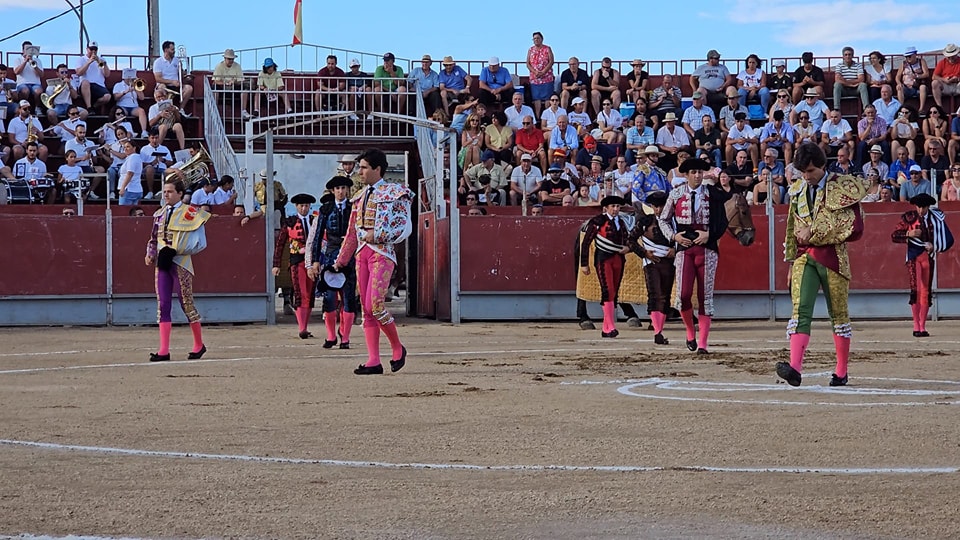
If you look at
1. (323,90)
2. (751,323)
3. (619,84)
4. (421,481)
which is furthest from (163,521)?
(619,84)

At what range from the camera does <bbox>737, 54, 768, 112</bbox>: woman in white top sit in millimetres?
24859

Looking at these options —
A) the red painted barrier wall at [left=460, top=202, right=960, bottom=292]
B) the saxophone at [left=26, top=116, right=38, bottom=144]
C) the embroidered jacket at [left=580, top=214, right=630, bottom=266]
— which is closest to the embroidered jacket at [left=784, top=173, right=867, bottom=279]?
the embroidered jacket at [left=580, top=214, right=630, bottom=266]

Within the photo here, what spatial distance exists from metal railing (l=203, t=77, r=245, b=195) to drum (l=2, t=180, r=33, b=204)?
291 cm

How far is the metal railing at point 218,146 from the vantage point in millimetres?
21766

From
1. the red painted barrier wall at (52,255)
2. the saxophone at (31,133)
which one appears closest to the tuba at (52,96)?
the saxophone at (31,133)

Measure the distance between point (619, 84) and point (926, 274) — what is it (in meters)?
10.2

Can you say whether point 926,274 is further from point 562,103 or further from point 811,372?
point 562,103

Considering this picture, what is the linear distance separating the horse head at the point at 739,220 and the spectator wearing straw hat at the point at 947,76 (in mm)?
11578

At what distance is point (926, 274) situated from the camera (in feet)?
53.2

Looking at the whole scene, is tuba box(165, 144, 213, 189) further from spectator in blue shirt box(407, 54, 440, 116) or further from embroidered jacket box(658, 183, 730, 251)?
embroidered jacket box(658, 183, 730, 251)

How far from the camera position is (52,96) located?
23.1 meters

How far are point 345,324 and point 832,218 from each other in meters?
6.09

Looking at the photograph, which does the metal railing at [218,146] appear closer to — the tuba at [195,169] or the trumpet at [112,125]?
the tuba at [195,169]

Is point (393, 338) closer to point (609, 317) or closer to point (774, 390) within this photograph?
point (774, 390)
